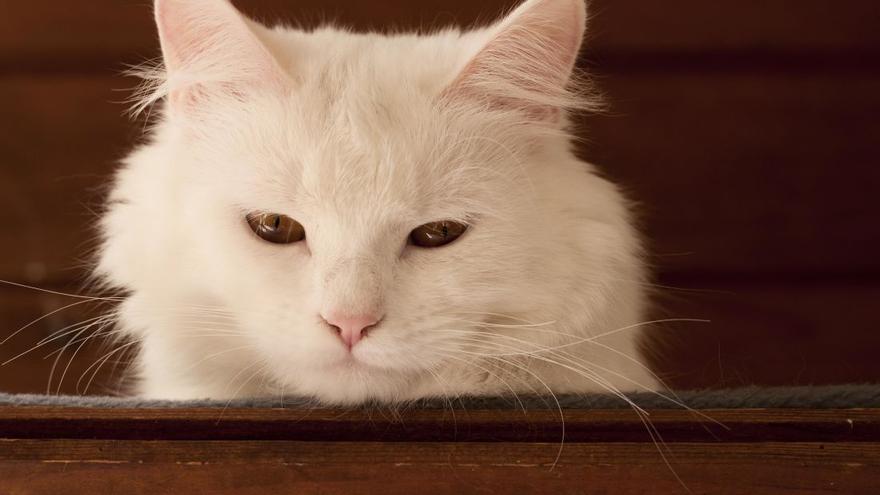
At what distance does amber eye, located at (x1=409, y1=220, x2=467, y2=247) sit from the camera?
1011 millimetres

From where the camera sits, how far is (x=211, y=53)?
1076 mm

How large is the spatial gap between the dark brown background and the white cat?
0.82 m

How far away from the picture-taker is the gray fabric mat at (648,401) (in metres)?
0.86

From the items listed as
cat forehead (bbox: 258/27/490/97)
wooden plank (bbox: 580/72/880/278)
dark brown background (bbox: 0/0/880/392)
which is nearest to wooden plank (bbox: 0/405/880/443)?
cat forehead (bbox: 258/27/490/97)

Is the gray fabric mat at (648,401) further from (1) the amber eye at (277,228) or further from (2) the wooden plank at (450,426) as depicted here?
(1) the amber eye at (277,228)

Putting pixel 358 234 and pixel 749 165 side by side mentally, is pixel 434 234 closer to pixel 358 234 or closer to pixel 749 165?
pixel 358 234

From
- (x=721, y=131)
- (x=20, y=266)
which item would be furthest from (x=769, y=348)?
(x=20, y=266)

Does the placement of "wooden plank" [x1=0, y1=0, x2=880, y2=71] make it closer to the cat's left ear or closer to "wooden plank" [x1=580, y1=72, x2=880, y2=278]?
"wooden plank" [x1=580, y1=72, x2=880, y2=278]

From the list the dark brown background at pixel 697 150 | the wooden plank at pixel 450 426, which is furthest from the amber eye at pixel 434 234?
the dark brown background at pixel 697 150

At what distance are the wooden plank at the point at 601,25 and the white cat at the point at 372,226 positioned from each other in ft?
2.57

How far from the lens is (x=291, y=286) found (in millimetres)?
975

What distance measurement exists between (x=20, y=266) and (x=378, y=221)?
150 cm

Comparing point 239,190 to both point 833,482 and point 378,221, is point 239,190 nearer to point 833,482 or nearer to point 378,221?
point 378,221

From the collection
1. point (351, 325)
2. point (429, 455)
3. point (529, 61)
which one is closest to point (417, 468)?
point (429, 455)
